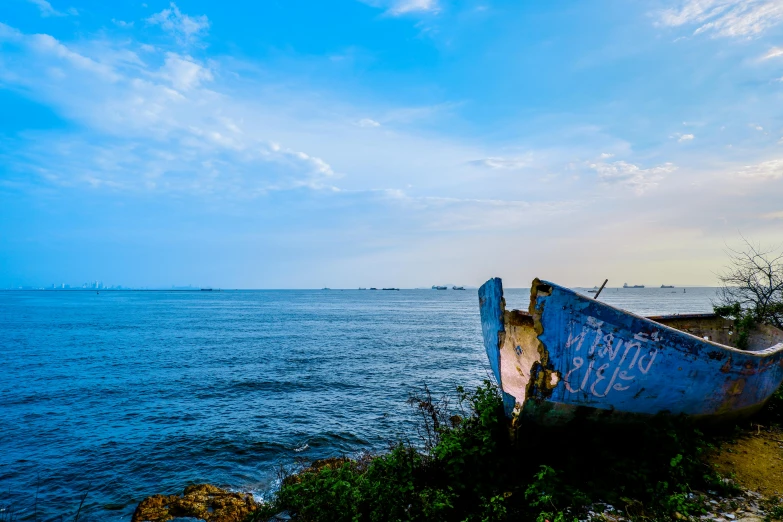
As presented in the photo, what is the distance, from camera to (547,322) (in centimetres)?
560

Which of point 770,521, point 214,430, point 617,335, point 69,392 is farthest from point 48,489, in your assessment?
point 770,521

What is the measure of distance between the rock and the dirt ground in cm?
738

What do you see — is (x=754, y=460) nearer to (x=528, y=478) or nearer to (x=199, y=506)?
(x=528, y=478)

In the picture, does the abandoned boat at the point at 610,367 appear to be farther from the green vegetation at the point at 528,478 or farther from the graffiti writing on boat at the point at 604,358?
the green vegetation at the point at 528,478

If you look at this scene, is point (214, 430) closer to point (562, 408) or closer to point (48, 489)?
point (48, 489)

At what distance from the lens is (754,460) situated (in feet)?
19.4

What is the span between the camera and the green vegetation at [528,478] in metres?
4.94

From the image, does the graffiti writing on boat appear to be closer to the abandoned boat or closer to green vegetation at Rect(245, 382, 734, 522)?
the abandoned boat

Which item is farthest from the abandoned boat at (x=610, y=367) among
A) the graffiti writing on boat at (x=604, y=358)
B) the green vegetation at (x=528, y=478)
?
the green vegetation at (x=528, y=478)

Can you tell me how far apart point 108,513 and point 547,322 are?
8.67 metres

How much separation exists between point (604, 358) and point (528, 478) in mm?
1937

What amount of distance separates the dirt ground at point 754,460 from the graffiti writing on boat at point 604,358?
5.75 ft

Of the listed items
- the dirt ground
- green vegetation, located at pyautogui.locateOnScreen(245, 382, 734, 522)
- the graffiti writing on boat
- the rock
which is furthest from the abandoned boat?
the rock

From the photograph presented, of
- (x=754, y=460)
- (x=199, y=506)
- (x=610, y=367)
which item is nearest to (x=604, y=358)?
(x=610, y=367)
